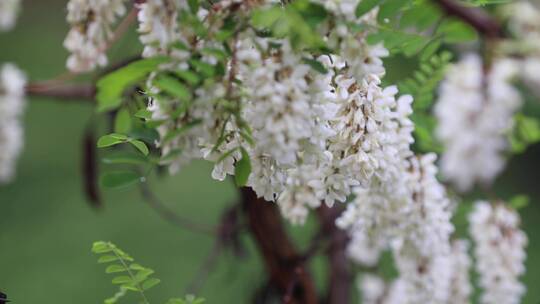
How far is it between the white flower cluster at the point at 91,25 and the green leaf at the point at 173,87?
397 mm

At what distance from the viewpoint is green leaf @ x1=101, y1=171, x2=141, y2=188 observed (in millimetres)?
597

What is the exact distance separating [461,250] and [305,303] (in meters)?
0.29

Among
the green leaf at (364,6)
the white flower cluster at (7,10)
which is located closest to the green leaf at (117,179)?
the green leaf at (364,6)

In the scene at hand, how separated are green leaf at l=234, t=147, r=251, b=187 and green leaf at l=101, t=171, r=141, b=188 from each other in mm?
82

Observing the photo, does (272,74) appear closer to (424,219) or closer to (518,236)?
(424,219)

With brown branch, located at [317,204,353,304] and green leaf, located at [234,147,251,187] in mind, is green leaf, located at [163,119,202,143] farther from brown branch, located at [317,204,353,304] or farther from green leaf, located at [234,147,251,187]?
brown branch, located at [317,204,353,304]

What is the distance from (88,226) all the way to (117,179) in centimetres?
328

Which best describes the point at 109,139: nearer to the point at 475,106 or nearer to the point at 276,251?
the point at 276,251

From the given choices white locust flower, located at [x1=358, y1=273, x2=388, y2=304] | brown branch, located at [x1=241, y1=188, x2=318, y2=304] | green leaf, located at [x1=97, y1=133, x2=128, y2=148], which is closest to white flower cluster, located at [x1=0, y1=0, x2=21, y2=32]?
brown branch, located at [x1=241, y1=188, x2=318, y2=304]

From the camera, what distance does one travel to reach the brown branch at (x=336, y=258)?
1489mm

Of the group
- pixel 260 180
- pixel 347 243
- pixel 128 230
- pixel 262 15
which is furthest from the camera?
pixel 128 230

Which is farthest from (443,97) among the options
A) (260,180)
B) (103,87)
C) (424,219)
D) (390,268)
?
(103,87)

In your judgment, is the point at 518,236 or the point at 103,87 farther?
the point at 518,236

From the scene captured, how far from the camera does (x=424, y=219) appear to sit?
1.03m
